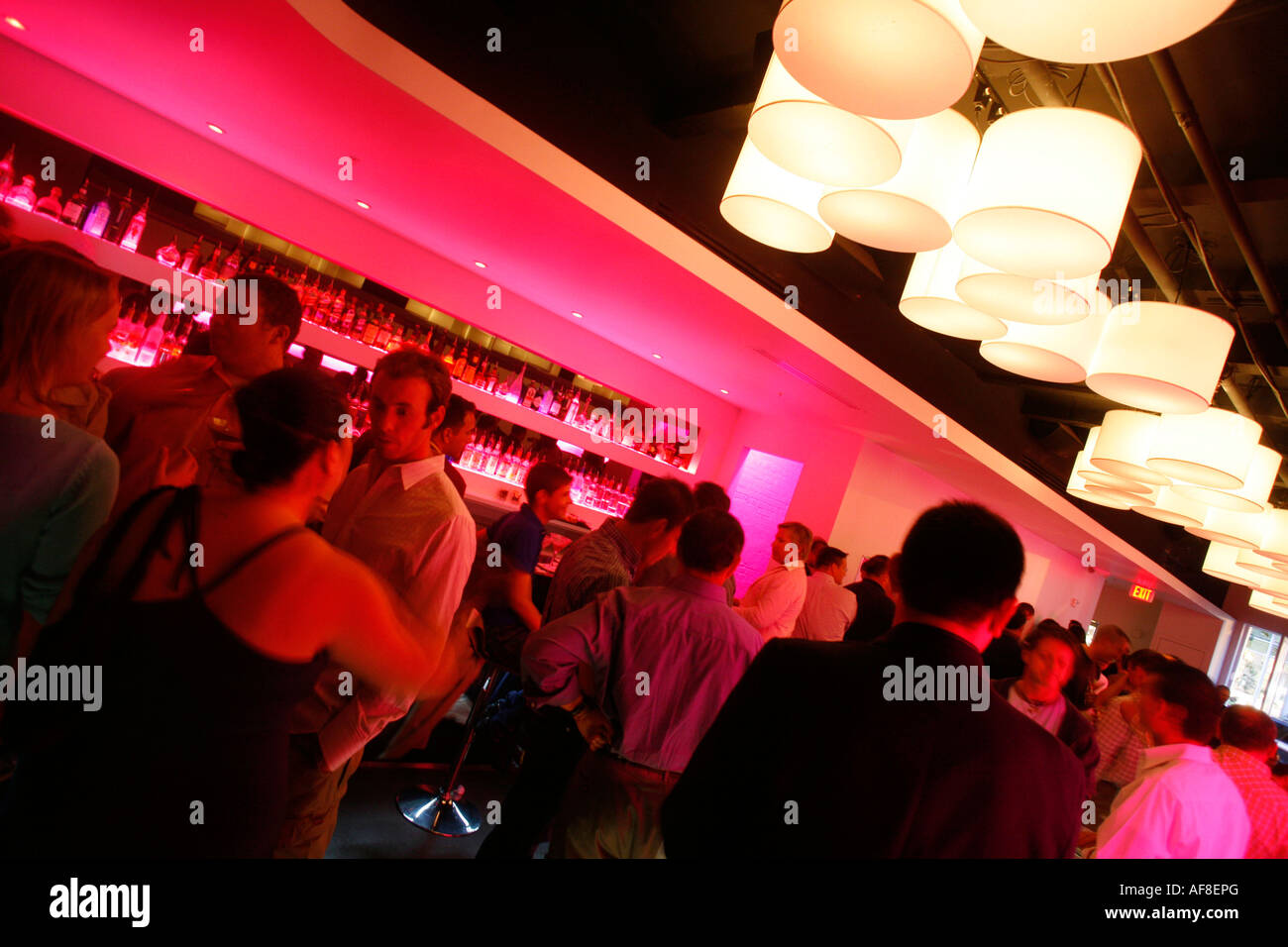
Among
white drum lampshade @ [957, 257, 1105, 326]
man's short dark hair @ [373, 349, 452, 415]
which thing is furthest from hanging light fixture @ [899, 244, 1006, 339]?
man's short dark hair @ [373, 349, 452, 415]

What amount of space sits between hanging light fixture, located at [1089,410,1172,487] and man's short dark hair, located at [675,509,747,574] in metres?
1.78

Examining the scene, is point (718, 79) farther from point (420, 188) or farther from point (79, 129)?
point (79, 129)

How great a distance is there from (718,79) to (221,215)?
138 inches

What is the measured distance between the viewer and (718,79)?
3453 millimetres

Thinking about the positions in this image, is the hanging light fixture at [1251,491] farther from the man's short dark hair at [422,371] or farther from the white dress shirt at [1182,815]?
the man's short dark hair at [422,371]

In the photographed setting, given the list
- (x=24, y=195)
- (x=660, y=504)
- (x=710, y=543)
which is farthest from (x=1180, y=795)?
(x=24, y=195)

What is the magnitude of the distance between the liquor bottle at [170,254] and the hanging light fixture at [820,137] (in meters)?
4.51

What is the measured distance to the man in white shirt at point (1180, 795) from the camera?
2.31 metres

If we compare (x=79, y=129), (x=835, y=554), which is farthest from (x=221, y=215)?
(x=835, y=554)

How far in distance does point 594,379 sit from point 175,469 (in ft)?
15.7

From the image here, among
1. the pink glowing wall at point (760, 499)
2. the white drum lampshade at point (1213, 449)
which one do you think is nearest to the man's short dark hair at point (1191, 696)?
the white drum lampshade at point (1213, 449)

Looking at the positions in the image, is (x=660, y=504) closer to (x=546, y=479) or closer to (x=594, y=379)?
(x=546, y=479)

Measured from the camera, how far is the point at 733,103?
328 centimetres
